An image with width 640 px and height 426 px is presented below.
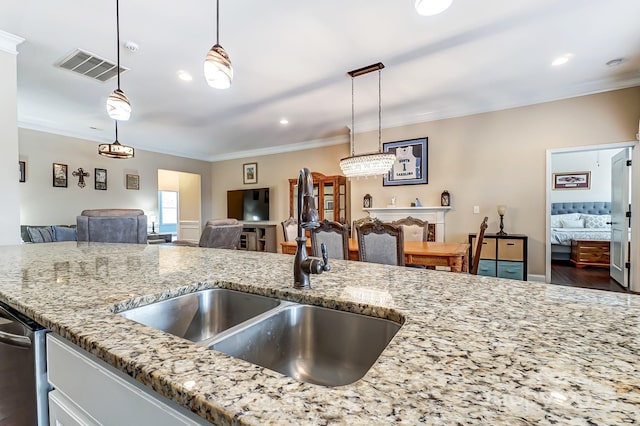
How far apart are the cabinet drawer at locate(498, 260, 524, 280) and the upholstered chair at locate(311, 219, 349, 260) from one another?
2.47m

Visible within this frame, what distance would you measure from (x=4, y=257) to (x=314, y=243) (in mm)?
2180

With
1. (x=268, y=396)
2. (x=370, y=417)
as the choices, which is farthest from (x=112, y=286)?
(x=370, y=417)

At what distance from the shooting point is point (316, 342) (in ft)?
2.89

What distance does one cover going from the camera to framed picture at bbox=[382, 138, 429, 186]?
15.5 feet

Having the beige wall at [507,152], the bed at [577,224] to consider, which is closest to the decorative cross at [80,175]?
the beige wall at [507,152]

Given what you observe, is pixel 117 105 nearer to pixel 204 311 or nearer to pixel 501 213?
pixel 204 311

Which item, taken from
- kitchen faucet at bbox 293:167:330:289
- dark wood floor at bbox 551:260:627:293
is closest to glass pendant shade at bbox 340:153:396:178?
kitchen faucet at bbox 293:167:330:289

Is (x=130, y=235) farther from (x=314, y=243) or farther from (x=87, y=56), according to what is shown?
(x=314, y=243)

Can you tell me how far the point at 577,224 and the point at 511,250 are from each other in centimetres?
381

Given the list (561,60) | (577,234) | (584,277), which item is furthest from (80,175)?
(577,234)

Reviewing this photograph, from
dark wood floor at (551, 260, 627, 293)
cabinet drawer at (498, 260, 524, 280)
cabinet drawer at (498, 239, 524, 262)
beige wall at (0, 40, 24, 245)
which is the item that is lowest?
dark wood floor at (551, 260, 627, 293)

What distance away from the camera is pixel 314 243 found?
2.98 m

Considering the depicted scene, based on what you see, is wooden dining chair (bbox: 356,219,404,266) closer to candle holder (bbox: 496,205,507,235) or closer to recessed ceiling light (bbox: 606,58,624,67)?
candle holder (bbox: 496,205,507,235)

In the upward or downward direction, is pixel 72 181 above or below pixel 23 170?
below
